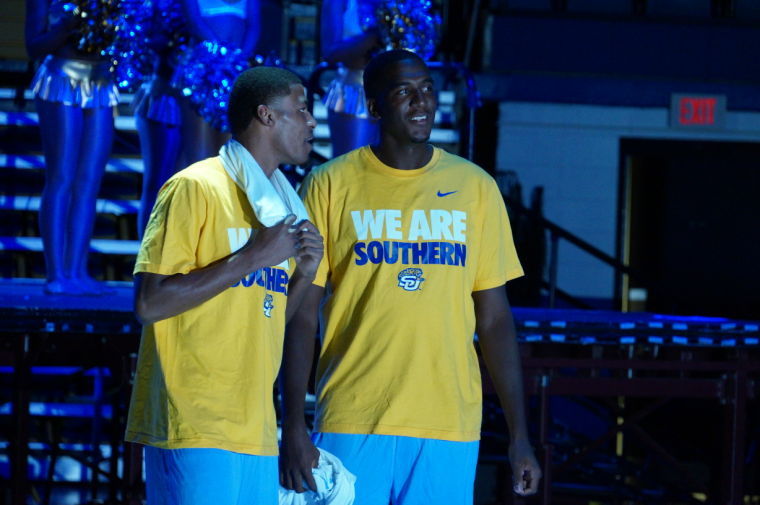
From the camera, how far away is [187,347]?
9.20 ft

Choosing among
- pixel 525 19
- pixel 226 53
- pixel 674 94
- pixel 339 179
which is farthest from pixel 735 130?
pixel 339 179

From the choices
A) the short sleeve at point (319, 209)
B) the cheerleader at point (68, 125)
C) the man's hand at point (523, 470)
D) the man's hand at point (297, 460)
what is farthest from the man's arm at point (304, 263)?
the cheerleader at point (68, 125)

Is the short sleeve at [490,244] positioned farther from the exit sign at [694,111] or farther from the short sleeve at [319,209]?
the exit sign at [694,111]

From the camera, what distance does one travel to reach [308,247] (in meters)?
2.91

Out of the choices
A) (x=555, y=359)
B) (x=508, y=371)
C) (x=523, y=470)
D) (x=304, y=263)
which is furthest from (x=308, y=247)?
(x=555, y=359)

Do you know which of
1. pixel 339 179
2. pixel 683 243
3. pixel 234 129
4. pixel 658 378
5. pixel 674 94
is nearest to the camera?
pixel 234 129

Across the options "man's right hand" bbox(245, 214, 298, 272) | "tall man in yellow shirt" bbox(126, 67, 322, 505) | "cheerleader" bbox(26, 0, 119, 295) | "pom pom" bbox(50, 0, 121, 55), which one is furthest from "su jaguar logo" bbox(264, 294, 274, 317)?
"pom pom" bbox(50, 0, 121, 55)

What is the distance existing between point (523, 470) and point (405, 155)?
0.94m

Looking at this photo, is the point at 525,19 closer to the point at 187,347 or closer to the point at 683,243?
the point at 683,243

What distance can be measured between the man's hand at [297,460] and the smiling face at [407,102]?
0.87 metres

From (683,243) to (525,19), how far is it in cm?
277

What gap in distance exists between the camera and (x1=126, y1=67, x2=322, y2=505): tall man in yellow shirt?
2.76 m

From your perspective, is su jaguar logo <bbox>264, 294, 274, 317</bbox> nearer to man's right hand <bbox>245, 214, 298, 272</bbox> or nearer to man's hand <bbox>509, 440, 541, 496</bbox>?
man's right hand <bbox>245, 214, 298, 272</bbox>

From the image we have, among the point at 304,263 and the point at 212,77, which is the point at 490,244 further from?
the point at 212,77
